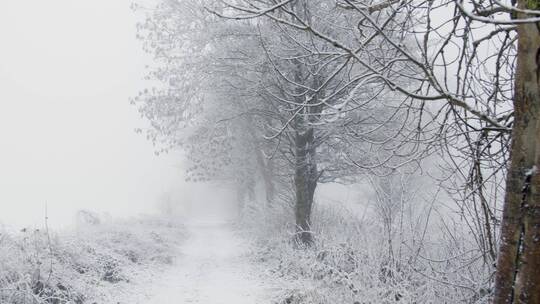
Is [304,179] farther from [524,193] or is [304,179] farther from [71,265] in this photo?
[524,193]

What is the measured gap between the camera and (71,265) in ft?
25.2

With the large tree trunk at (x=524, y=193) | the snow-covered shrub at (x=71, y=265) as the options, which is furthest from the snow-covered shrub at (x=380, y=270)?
the snow-covered shrub at (x=71, y=265)

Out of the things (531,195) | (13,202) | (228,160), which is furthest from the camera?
(13,202)

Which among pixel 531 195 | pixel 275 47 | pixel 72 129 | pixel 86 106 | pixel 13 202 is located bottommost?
pixel 13 202

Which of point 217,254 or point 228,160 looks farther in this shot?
point 228,160

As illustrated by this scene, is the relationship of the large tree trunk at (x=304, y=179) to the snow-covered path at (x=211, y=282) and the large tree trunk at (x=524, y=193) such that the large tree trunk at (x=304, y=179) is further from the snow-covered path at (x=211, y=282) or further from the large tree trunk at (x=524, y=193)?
the large tree trunk at (x=524, y=193)

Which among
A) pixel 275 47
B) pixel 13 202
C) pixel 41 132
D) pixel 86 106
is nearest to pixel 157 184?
pixel 13 202

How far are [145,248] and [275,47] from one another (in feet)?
20.4

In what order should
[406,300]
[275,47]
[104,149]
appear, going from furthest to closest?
[104,149] < [275,47] < [406,300]

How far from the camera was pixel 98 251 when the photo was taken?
30.5 ft

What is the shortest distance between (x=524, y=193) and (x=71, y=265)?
24.3 ft

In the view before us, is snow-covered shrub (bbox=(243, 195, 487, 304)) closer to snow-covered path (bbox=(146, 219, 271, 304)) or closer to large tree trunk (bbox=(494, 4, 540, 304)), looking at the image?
snow-covered path (bbox=(146, 219, 271, 304))

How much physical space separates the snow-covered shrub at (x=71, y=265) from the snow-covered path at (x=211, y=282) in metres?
0.63

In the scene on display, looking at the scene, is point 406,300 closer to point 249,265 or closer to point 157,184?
point 249,265
